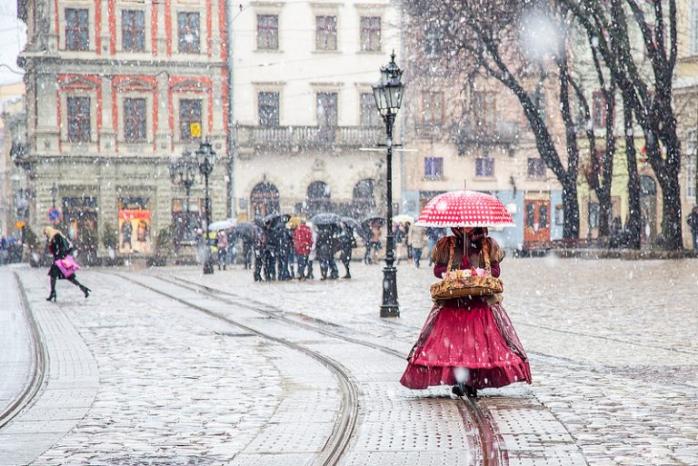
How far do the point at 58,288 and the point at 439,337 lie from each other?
66.3 feet

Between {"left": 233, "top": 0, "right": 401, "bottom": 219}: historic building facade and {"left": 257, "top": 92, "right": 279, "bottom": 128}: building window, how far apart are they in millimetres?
44

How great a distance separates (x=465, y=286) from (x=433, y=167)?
45.9 m

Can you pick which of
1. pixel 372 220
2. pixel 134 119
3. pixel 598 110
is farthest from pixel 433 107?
pixel 372 220

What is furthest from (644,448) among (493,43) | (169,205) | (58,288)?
(169,205)

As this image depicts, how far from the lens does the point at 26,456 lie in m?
7.31

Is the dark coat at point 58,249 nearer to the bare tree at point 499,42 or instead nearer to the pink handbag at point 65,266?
the pink handbag at point 65,266

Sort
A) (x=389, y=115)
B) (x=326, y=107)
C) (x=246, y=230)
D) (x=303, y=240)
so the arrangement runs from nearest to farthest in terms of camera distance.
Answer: (x=389, y=115), (x=303, y=240), (x=246, y=230), (x=326, y=107)

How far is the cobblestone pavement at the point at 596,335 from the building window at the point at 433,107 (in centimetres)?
2224

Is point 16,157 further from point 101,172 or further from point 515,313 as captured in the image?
point 515,313

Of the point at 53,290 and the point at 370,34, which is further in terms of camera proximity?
the point at 370,34

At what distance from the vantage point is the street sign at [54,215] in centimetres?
4869

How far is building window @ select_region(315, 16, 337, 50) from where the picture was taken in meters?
54.4

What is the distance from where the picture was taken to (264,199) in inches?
2104

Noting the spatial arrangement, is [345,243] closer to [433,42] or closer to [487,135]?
[433,42]
